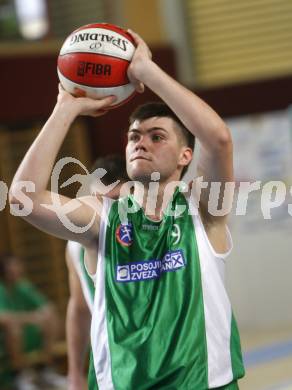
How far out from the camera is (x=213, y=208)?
11.3ft

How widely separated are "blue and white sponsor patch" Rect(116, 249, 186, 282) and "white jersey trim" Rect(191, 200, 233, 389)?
0.31ft

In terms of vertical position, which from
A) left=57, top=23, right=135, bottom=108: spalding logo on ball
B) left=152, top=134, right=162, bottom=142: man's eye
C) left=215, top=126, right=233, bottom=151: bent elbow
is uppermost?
left=57, top=23, right=135, bottom=108: spalding logo on ball

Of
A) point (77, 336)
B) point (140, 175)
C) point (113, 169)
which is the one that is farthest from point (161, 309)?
point (113, 169)

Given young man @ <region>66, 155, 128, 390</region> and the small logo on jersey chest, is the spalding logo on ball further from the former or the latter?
young man @ <region>66, 155, 128, 390</region>

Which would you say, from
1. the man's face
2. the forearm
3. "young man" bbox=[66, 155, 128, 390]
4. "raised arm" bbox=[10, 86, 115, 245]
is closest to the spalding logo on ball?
"raised arm" bbox=[10, 86, 115, 245]

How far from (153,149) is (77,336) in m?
1.41

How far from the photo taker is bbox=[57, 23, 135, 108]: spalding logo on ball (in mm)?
3373

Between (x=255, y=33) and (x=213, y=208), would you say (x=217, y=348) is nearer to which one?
(x=213, y=208)

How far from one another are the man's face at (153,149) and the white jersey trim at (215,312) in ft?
0.79

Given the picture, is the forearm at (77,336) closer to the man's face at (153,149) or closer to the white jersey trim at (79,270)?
the white jersey trim at (79,270)

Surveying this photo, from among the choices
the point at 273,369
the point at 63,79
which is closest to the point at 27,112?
the point at 273,369

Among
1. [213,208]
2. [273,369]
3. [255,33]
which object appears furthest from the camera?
A: [255,33]

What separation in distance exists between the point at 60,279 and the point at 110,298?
7.99m

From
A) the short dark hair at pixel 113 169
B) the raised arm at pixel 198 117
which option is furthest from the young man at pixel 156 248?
the short dark hair at pixel 113 169
